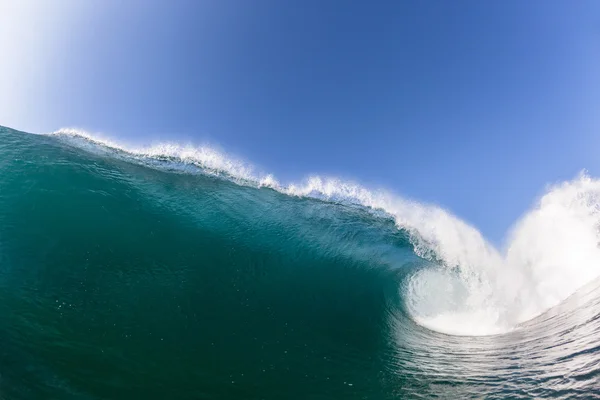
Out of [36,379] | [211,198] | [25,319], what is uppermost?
[211,198]

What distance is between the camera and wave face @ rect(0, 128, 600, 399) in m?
4.71

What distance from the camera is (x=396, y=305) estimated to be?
1077 cm

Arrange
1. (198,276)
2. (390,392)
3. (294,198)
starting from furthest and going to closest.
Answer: (294,198) < (198,276) < (390,392)

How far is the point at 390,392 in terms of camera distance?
4844 mm

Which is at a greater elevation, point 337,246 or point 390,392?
point 337,246

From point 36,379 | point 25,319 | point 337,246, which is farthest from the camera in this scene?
point 337,246

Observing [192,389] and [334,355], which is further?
[334,355]

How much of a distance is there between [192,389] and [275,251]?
7.06 metres

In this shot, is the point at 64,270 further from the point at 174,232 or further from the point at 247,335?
the point at 247,335

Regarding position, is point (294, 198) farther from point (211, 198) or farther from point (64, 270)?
point (64, 270)

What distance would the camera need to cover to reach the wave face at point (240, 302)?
4.71 m

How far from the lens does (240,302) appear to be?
760 centimetres

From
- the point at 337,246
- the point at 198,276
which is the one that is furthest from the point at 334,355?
the point at 337,246

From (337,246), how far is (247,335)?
8191mm
